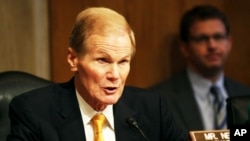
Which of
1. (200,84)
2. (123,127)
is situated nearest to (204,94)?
(200,84)

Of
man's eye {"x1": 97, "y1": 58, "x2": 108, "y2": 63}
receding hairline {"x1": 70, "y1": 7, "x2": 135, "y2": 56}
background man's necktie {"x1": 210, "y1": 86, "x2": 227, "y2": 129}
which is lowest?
background man's necktie {"x1": 210, "y1": 86, "x2": 227, "y2": 129}

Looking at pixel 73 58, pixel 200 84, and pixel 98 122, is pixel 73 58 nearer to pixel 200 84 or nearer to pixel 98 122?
pixel 98 122

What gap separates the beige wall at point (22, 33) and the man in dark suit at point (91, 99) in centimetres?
104

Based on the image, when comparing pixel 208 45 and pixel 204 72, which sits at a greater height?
pixel 208 45

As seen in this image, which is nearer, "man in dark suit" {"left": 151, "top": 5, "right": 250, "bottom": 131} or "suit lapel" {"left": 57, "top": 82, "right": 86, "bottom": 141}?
"suit lapel" {"left": 57, "top": 82, "right": 86, "bottom": 141}

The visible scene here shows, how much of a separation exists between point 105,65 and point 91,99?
0.18 meters

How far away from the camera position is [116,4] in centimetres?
333

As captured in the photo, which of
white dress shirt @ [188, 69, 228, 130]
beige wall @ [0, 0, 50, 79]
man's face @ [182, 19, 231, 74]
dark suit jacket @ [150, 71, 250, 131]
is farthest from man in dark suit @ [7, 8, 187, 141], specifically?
man's face @ [182, 19, 231, 74]

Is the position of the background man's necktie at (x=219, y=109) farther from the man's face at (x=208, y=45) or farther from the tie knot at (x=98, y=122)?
the tie knot at (x=98, y=122)

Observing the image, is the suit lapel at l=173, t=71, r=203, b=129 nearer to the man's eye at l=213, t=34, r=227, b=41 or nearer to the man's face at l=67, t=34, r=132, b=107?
the man's eye at l=213, t=34, r=227, b=41

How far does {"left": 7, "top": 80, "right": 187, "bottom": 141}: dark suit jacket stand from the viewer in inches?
74.1

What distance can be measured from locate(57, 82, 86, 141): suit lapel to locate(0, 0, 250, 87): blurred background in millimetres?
1106

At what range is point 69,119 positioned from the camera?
1.94 m

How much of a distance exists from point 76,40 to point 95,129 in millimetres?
327
